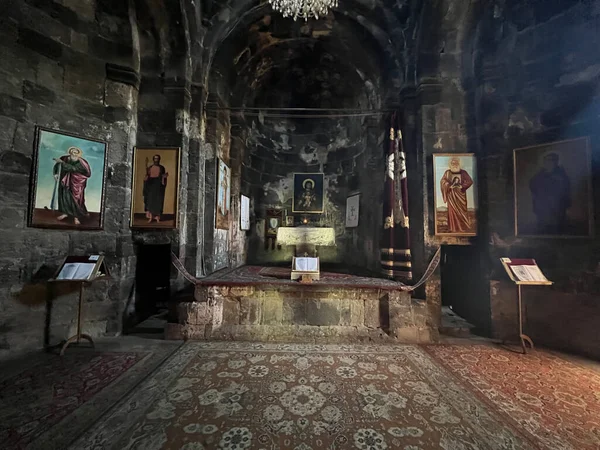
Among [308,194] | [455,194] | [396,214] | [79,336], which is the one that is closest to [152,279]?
[79,336]

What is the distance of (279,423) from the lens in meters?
2.41

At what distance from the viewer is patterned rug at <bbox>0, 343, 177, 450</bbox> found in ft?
7.36

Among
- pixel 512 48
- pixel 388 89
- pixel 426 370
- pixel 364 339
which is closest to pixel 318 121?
pixel 388 89

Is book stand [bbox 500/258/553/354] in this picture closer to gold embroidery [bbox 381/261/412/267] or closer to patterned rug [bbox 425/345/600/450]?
patterned rug [bbox 425/345/600/450]

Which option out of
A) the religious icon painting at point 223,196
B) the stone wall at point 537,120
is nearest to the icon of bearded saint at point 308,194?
the religious icon painting at point 223,196

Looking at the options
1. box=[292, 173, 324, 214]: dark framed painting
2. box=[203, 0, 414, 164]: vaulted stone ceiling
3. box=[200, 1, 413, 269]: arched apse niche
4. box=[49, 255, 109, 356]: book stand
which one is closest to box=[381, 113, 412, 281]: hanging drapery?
box=[200, 1, 413, 269]: arched apse niche

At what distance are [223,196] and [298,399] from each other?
14.5 feet

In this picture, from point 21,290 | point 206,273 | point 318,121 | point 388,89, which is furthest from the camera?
point 318,121

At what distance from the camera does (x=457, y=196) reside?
15.4 ft

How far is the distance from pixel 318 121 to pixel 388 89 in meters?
3.12

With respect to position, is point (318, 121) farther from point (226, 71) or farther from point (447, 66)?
point (447, 66)

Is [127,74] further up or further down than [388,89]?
further down

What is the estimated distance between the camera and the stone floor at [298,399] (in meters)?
2.24

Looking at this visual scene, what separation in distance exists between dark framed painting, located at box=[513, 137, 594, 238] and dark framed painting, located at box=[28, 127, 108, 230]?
7.40 m
